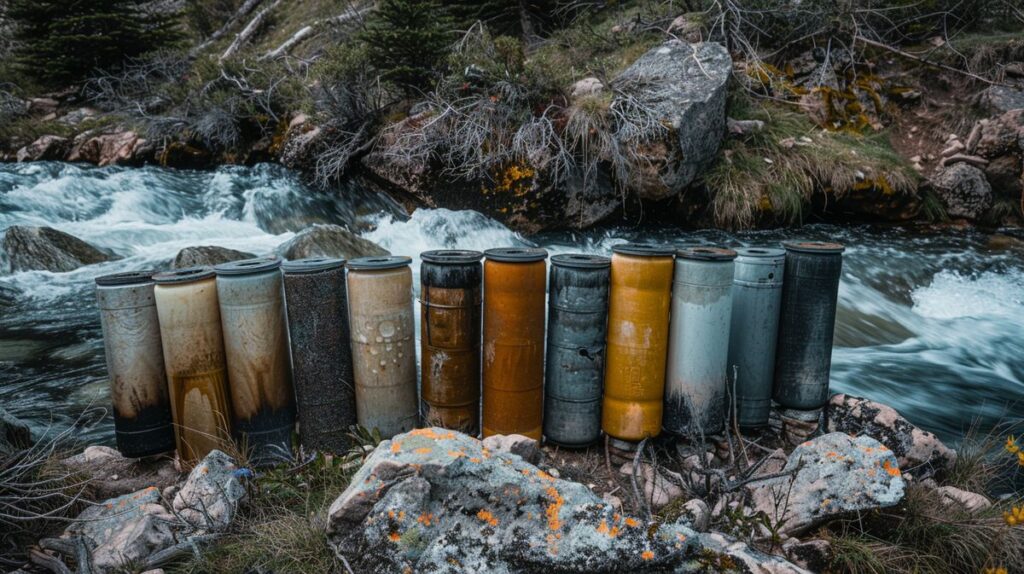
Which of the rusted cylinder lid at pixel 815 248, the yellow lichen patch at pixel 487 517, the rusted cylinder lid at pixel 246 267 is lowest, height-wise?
the yellow lichen patch at pixel 487 517

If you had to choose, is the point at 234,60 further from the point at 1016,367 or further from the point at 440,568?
the point at 1016,367

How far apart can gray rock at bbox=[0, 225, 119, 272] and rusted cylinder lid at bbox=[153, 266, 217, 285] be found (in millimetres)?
5057

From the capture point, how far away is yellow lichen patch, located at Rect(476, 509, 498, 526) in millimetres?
1993

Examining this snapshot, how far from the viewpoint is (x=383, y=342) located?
2979 millimetres

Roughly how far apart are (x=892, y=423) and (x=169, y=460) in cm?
393

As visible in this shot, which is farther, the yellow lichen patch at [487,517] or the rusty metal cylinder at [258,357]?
the rusty metal cylinder at [258,357]

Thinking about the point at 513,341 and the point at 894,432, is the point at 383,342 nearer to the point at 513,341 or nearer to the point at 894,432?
the point at 513,341

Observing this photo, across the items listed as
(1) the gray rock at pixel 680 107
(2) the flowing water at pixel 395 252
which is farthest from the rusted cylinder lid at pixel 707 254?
(1) the gray rock at pixel 680 107

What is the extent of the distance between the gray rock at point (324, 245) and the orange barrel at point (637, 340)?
3682 mm

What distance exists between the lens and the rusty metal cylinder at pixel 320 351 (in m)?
2.90

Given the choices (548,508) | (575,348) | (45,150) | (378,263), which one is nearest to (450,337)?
(378,263)

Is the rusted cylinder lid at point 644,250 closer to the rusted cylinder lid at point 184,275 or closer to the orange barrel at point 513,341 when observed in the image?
the orange barrel at point 513,341

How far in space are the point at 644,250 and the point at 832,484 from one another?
4.35 ft

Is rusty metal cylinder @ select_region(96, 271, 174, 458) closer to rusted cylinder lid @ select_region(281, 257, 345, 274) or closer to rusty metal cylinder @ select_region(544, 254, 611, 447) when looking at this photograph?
rusted cylinder lid @ select_region(281, 257, 345, 274)
